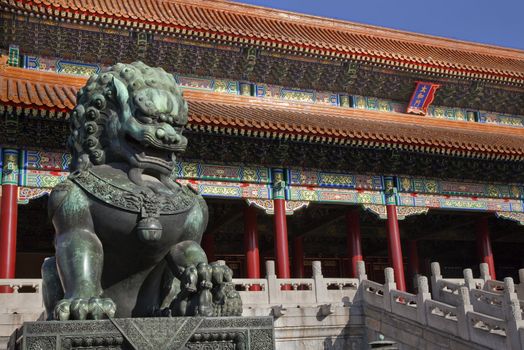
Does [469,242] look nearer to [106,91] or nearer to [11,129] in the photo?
[11,129]

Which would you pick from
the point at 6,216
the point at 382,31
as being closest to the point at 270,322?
the point at 6,216

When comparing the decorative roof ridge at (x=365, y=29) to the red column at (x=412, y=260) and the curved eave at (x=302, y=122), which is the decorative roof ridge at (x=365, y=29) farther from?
the red column at (x=412, y=260)

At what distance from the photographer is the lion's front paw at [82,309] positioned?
320 centimetres

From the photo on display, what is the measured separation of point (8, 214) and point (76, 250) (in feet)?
29.2

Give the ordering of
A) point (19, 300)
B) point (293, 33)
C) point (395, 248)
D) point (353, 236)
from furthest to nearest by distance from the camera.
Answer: point (293, 33)
point (353, 236)
point (395, 248)
point (19, 300)

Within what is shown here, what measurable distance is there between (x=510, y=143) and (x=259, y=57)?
6.82 meters

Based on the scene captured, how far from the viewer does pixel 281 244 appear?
1345 cm

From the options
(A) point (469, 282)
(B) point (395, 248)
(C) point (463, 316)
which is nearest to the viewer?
(C) point (463, 316)

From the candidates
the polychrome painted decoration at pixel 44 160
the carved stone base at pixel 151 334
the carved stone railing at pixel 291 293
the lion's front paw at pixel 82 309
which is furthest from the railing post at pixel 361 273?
the lion's front paw at pixel 82 309

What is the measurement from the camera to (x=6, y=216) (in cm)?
1155

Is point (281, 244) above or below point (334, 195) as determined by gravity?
below

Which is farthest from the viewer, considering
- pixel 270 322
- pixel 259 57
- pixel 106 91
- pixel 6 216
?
pixel 259 57

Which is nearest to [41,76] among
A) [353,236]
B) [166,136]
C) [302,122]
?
[302,122]

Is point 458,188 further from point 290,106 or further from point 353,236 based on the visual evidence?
point 290,106
